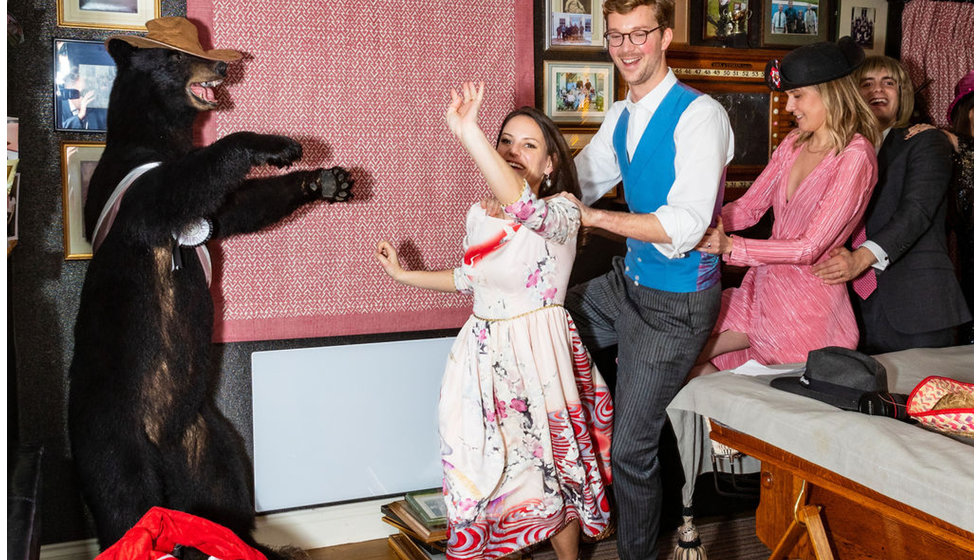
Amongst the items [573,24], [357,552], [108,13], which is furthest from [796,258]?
[108,13]

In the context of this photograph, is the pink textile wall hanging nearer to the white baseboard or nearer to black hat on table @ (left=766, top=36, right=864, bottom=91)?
the white baseboard

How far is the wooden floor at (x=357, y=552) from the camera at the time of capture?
2875 millimetres

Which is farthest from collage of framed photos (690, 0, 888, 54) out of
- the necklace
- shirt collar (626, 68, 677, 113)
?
shirt collar (626, 68, 677, 113)

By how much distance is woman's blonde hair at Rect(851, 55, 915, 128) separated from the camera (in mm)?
3004

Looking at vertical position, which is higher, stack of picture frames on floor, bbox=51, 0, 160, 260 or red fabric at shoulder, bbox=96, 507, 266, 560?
stack of picture frames on floor, bbox=51, 0, 160, 260

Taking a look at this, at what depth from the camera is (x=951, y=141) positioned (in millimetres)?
3178

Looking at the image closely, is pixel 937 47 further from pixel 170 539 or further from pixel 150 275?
pixel 170 539

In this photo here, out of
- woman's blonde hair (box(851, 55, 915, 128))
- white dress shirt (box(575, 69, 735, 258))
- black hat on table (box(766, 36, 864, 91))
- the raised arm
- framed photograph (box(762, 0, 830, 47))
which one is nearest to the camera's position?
the raised arm

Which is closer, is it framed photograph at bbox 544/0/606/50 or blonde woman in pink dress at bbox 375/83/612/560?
blonde woman in pink dress at bbox 375/83/612/560

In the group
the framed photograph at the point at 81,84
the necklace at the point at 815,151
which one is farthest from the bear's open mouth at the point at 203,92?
the necklace at the point at 815,151

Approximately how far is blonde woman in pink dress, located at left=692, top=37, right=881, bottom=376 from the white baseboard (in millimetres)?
1217

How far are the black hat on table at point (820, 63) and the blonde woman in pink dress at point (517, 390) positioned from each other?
0.75 meters

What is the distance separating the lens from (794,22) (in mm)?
3408

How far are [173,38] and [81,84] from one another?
319 millimetres
